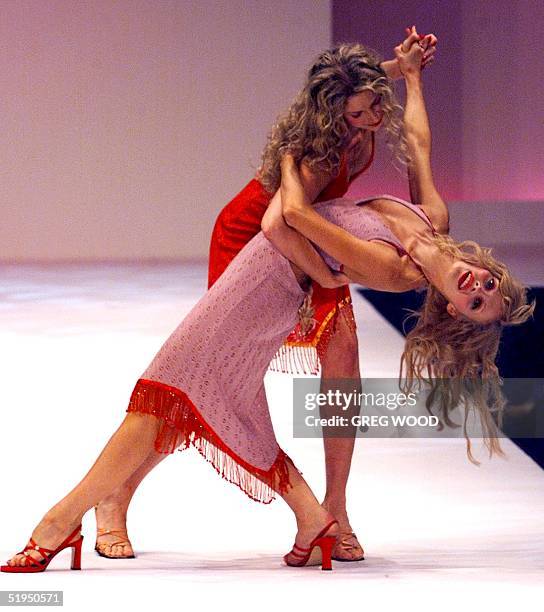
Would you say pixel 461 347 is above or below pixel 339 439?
above

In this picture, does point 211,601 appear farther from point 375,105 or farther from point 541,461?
point 541,461

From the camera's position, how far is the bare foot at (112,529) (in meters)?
2.31

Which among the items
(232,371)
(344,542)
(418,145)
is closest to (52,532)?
(232,371)

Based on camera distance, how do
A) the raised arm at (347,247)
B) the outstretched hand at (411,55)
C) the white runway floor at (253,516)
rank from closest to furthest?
the white runway floor at (253,516) → the raised arm at (347,247) → the outstretched hand at (411,55)

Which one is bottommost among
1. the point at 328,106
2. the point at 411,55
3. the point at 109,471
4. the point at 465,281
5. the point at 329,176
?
the point at 109,471

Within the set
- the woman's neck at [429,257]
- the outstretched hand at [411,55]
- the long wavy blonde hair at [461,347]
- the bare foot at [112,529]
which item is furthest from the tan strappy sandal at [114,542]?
the outstretched hand at [411,55]

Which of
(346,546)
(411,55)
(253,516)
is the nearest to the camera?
(346,546)

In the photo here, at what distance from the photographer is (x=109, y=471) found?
7.06 feet

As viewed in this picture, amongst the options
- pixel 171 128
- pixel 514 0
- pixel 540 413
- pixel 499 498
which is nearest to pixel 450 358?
pixel 499 498

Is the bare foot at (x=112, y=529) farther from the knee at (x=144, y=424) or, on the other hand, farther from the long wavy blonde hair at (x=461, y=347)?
the long wavy blonde hair at (x=461, y=347)

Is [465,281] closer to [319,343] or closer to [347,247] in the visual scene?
[347,247]

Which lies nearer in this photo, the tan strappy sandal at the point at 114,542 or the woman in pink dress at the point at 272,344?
the woman in pink dress at the point at 272,344

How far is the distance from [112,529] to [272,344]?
46 cm

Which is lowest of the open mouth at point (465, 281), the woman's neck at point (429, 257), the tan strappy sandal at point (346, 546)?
the tan strappy sandal at point (346, 546)
